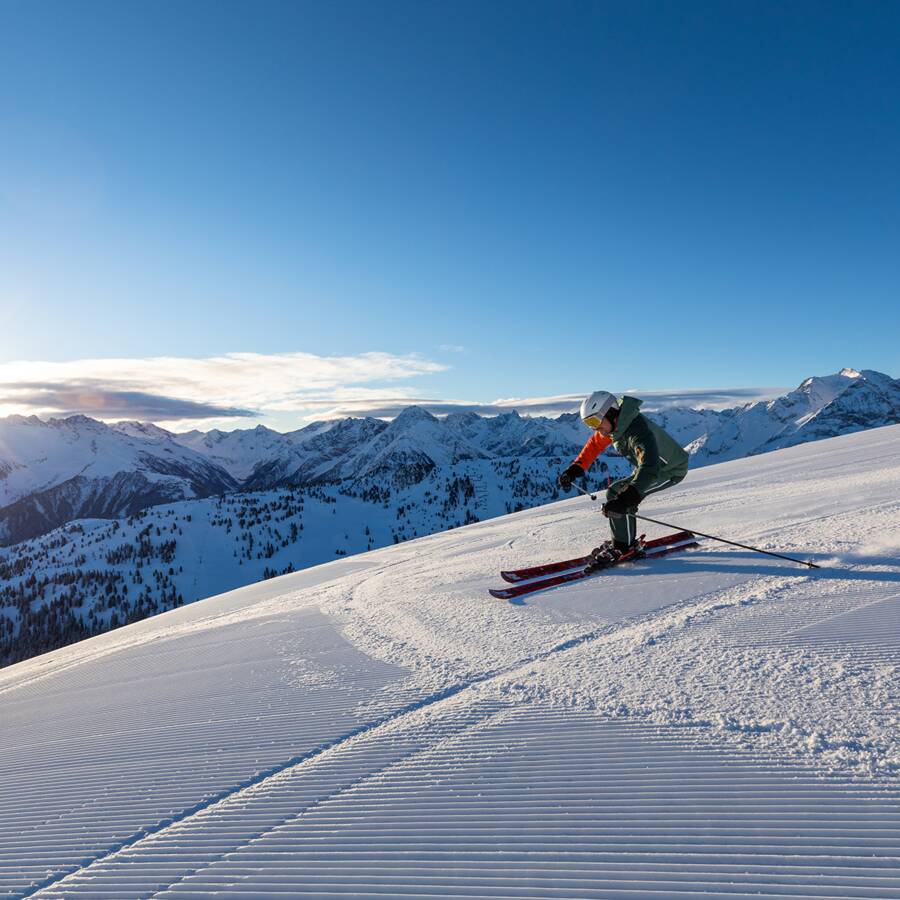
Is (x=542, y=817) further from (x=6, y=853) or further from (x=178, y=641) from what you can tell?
(x=178, y=641)

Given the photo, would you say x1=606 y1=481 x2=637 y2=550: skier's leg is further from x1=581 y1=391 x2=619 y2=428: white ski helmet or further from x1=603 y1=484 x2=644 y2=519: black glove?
x1=581 y1=391 x2=619 y2=428: white ski helmet

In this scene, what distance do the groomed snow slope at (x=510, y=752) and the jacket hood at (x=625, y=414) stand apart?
2.23m

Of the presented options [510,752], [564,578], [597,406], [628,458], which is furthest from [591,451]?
[510,752]

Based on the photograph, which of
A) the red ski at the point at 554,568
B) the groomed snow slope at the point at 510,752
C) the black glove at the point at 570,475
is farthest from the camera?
the black glove at the point at 570,475

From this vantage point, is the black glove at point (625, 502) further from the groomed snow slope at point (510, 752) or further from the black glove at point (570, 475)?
the black glove at point (570, 475)

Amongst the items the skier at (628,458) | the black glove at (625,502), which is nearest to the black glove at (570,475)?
the skier at (628,458)

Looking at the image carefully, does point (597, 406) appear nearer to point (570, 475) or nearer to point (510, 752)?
point (570, 475)

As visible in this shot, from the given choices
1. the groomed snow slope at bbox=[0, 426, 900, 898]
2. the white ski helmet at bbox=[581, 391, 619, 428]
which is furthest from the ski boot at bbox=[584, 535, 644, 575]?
the white ski helmet at bbox=[581, 391, 619, 428]

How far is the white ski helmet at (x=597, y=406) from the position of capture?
8797mm

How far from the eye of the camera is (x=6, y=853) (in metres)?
4.06

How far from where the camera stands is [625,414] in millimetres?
8617

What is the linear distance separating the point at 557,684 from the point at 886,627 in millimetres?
3179

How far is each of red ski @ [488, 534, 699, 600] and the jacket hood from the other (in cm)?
222

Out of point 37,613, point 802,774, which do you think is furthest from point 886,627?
point 37,613
